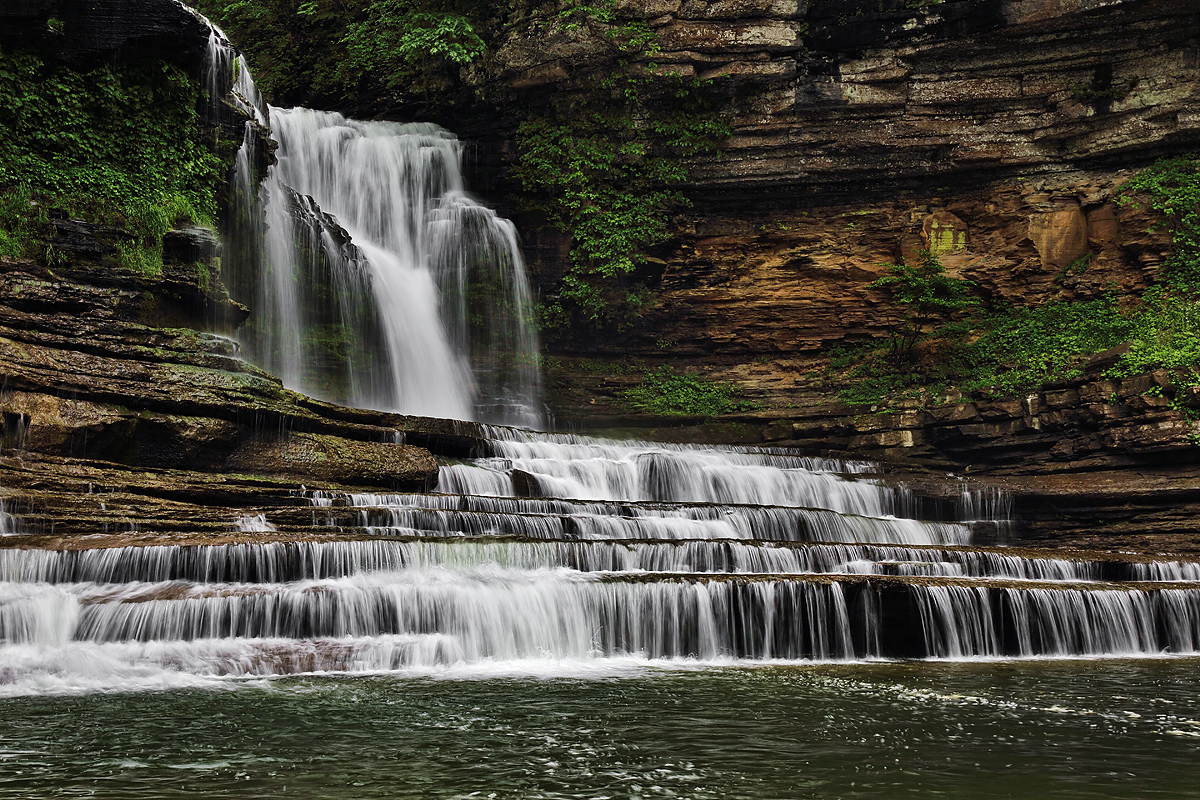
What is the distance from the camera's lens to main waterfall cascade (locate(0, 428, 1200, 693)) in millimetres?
7488

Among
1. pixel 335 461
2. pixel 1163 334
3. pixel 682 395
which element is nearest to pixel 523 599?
pixel 335 461

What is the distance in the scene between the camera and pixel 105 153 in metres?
14.2

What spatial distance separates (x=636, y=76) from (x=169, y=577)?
1610 centimetres

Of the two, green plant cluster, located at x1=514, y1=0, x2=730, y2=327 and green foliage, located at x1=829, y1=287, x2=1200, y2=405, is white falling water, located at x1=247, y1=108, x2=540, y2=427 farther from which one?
green foliage, located at x1=829, y1=287, x2=1200, y2=405

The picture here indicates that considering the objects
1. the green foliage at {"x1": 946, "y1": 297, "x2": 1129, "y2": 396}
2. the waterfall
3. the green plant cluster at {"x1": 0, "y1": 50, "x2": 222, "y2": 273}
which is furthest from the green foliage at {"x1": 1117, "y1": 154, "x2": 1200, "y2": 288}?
the green plant cluster at {"x1": 0, "y1": 50, "x2": 222, "y2": 273}

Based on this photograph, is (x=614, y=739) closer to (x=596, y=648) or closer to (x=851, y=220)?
(x=596, y=648)

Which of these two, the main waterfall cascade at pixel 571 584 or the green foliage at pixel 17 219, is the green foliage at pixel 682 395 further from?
the green foliage at pixel 17 219

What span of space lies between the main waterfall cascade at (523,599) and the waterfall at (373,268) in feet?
Result: 24.7

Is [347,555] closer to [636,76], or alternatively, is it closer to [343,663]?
[343,663]

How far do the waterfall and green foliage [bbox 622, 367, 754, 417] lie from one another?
257cm

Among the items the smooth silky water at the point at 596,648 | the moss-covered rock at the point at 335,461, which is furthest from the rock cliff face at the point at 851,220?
the smooth silky water at the point at 596,648

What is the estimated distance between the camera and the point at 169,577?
320 inches

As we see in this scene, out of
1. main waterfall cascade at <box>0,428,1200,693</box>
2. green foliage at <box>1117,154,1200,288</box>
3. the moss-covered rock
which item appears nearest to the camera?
main waterfall cascade at <box>0,428,1200,693</box>

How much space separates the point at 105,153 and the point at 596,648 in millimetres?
11384
